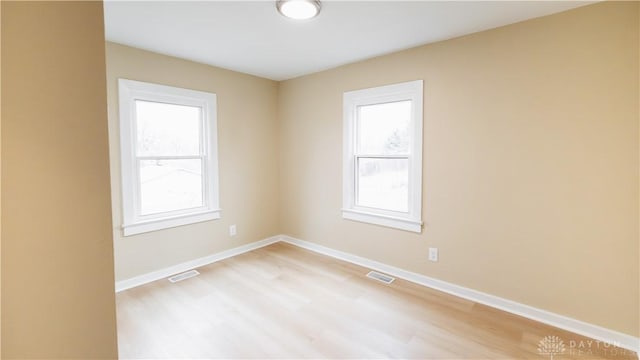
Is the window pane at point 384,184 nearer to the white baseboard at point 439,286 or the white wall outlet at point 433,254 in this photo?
the white wall outlet at point 433,254

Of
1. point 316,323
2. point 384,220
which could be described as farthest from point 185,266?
point 384,220

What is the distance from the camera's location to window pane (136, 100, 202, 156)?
10.0 ft

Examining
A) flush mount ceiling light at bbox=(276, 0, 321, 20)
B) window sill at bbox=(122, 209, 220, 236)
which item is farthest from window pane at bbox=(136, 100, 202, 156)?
flush mount ceiling light at bbox=(276, 0, 321, 20)

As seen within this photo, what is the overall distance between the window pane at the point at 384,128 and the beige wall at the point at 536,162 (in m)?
0.27

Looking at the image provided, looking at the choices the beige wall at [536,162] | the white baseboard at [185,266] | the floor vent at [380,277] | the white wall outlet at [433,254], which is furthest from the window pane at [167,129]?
the white wall outlet at [433,254]

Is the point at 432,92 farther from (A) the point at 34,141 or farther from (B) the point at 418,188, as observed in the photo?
(A) the point at 34,141

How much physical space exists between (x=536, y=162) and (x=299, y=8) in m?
2.17

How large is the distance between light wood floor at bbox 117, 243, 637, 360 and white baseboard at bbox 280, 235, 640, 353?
0.07 m

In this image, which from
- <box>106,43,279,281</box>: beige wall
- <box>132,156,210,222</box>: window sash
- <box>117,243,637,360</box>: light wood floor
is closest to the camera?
<box>117,243,637,360</box>: light wood floor

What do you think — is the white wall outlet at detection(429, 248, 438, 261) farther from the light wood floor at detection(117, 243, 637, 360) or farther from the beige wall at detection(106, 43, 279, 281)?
the beige wall at detection(106, 43, 279, 281)

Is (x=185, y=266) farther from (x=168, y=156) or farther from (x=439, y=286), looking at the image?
(x=439, y=286)

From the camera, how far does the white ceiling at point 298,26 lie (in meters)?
2.13

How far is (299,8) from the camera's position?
2.11 metres

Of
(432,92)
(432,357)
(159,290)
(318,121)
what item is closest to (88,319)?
(432,357)
